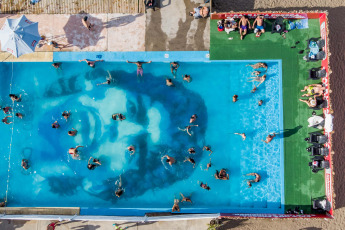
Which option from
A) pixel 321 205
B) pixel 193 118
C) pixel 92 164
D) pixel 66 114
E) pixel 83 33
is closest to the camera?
pixel 321 205

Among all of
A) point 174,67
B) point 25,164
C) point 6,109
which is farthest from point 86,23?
point 25,164

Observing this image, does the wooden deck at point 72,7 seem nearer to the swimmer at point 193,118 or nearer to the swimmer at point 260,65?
the swimmer at point 193,118

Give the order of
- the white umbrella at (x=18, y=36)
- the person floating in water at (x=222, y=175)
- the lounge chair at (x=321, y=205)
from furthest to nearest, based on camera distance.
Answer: the person floating in water at (x=222, y=175)
the lounge chair at (x=321, y=205)
the white umbrella at (x=18, y=36)

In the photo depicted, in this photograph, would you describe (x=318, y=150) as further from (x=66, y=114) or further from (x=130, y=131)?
(x=66, y=114)

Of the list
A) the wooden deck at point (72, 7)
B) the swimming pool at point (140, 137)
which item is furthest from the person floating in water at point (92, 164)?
the wooden deck at point (72, 7)

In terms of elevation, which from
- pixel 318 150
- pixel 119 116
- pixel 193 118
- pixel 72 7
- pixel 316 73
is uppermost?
pixel 72 7

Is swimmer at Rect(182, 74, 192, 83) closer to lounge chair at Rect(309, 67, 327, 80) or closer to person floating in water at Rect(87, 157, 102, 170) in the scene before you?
lounge chair at Rect(309, 67, 327, 80)

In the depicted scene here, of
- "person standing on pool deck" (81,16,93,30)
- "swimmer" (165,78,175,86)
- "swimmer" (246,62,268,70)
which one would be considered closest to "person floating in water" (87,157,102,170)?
"swimmer" (165,78,175,86)
